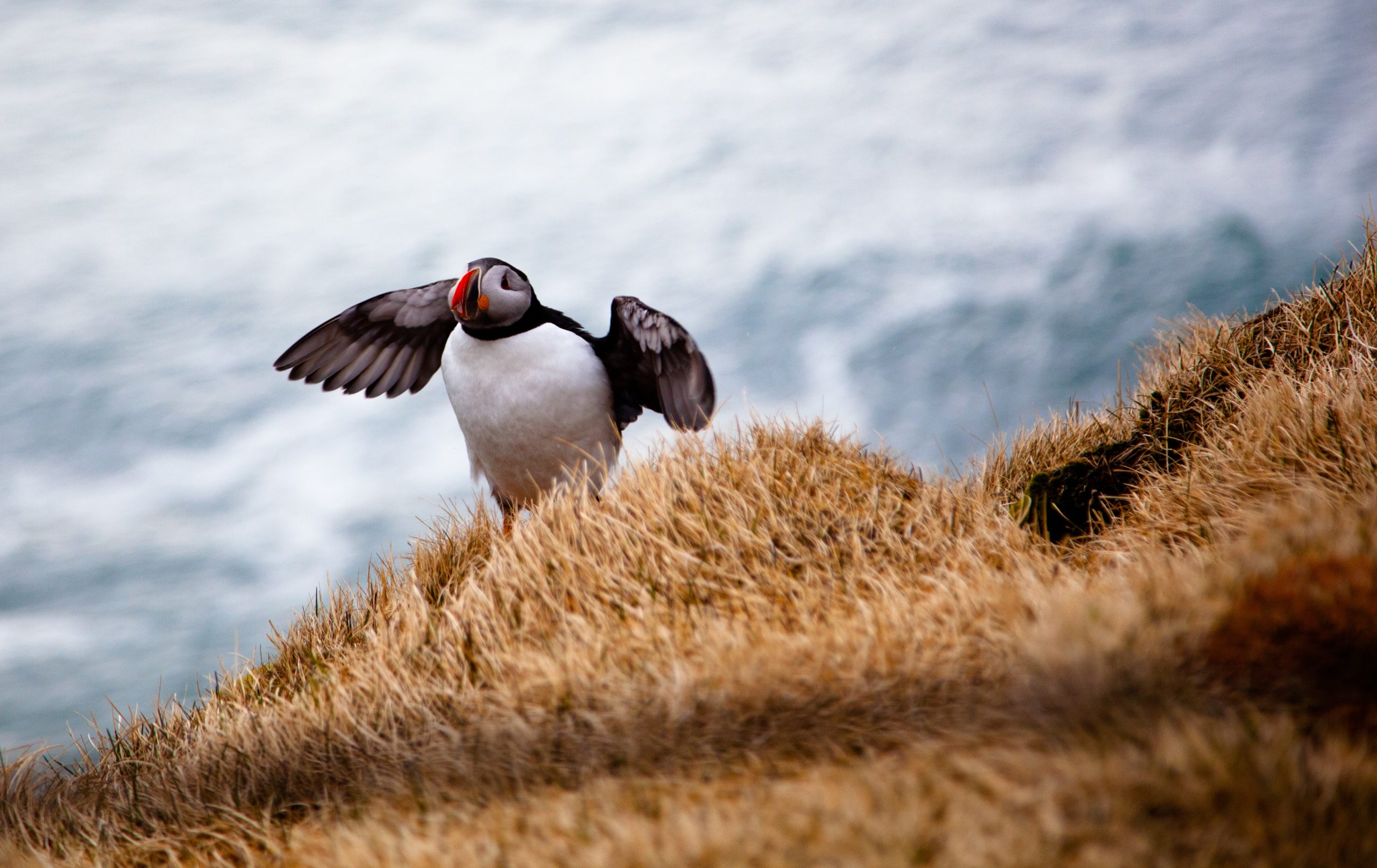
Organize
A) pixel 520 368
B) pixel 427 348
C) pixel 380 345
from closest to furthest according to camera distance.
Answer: pixel 520 368 < pixel 380 345 < pixel 427 348

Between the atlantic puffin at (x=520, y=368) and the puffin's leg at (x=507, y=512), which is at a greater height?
the atlantic puffin at (x=520, y=368)

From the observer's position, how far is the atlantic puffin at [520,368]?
15.5 ft

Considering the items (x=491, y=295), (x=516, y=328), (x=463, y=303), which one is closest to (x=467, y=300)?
(x=463, y=303)

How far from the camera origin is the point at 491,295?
191 inches

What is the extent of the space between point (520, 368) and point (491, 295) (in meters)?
0.42

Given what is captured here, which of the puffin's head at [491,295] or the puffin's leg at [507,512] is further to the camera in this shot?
the puffin's head at [491,295]

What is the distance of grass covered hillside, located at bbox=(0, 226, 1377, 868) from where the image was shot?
163cm

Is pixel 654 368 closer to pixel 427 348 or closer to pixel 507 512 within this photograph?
pixel 507 512

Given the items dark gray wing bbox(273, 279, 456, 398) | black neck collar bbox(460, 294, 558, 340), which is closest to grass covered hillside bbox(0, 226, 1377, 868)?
black neck collar bbox(460, 294, 558, 340)

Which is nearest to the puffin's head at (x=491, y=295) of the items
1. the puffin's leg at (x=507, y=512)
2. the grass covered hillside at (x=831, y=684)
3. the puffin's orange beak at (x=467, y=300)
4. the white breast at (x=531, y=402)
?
the puffin's orange beak at (x=467, y=300)

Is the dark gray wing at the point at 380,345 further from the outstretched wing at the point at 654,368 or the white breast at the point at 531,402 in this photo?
the outstretched wing at the point at 654,368

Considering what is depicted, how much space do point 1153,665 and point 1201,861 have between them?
458 mm

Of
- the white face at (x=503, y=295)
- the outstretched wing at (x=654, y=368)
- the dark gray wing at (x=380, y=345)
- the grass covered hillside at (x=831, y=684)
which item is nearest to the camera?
the grass covered hillside at (x=831, y=684)

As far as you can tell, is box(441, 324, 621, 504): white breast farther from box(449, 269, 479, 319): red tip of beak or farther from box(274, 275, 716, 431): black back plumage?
box(449, 269, 479, 319): red tip of beak
